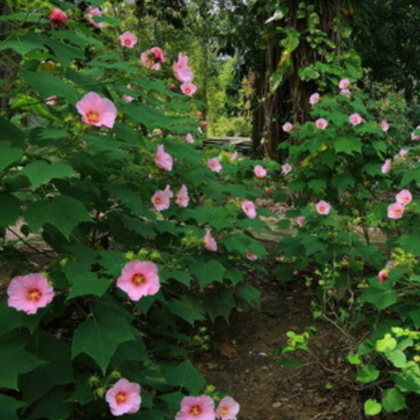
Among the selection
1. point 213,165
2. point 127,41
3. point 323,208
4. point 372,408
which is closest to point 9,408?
point 372,408

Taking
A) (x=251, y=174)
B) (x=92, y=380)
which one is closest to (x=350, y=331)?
(x=251, y=174)

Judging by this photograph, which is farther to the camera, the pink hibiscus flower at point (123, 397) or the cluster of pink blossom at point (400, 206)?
the cluster of pink blossom at point (400, 206)

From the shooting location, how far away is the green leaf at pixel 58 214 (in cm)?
141

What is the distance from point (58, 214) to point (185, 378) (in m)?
0.68

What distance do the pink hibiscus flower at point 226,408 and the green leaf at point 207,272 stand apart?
541 mm

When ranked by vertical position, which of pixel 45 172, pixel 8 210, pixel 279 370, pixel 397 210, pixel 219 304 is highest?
pixel 45 172

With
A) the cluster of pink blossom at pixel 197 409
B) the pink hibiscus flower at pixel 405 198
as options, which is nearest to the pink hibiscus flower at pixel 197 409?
the cluster of pink blossom at pixel 197 409

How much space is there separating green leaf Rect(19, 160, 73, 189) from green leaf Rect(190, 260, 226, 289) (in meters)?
0.92

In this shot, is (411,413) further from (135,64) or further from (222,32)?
(222,32)

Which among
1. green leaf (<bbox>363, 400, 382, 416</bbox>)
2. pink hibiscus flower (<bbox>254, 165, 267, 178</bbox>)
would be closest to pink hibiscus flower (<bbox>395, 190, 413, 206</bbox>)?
pink hibiscus flower (<bbox>254, 165, 267, 178</bbox>)

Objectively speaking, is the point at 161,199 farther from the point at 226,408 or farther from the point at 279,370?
the point at 279,370

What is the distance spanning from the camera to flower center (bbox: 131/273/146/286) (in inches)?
58.6

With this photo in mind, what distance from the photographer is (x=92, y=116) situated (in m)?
1.54

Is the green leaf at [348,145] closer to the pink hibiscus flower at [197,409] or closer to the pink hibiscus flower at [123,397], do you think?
the pink hibiscus flower at [197,409]
